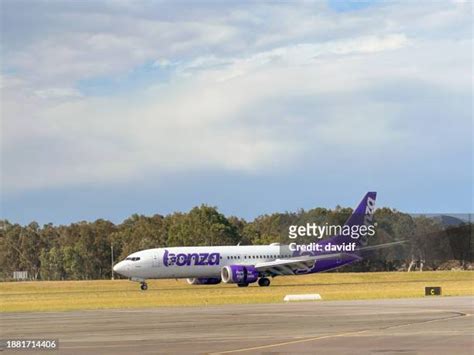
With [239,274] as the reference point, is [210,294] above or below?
below

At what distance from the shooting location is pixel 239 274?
261 feet

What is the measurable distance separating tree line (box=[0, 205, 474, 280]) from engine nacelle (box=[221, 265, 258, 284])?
Answer: 45689mm

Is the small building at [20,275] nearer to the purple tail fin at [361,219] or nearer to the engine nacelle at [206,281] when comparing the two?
the engine nacelle at [206,281]

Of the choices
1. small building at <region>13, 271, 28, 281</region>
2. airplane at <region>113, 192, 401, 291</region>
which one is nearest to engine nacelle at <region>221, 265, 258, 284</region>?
airplane at <region>113, 192, 401, 291</region>

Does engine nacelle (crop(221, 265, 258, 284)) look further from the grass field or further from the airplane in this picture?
the grass field

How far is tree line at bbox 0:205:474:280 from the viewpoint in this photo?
139375 millimetres

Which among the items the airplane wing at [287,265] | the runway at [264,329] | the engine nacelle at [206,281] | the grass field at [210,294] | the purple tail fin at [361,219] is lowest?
the runway at [264,329]

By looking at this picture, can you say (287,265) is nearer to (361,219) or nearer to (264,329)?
(361,219)

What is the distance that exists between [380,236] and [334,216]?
27.6ft

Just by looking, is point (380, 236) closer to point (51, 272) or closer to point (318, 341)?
point (51, 272)

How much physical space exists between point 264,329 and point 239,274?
4979 cm

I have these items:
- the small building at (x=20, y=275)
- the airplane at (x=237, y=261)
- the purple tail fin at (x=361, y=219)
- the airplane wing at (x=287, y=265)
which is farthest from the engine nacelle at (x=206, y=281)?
the small building at (x=20, y=275)

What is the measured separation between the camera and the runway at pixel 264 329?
24.2 m

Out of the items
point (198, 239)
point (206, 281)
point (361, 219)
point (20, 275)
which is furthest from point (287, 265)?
point (20, 275)
